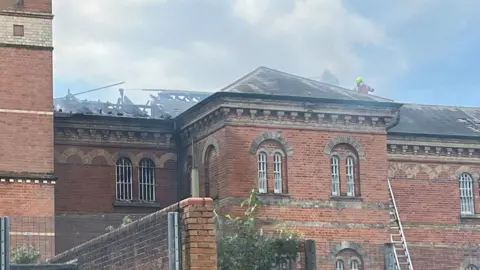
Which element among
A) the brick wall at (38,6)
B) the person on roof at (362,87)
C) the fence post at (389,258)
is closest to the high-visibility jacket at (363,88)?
the person on roof at (362,87)

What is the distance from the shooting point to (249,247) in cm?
2317

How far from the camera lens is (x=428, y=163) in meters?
38.8

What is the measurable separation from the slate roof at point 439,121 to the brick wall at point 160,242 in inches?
963

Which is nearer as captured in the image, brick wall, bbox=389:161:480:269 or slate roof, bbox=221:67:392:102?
slate roof, bbox=221:67:392:102

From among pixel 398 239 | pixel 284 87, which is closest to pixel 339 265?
pixel 398 239

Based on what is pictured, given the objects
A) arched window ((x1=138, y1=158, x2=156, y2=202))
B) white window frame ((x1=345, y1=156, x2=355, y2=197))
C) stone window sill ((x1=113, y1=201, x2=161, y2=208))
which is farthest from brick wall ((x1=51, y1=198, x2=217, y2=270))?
arched window ((x1=138, y1=158, x2=156, y2=202))

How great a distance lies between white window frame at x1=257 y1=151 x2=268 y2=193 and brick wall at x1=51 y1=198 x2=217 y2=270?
60.5ft

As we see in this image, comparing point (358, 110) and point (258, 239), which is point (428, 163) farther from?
point (258, 239)

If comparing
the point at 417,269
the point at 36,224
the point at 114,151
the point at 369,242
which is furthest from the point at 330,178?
the point at 36,224

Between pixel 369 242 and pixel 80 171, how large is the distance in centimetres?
1006

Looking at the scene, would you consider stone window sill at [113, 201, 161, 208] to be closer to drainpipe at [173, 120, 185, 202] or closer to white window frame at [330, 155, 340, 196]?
drainpipe at [173, 120, 185, 202]

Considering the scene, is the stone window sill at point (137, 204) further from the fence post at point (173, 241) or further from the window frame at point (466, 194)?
the fence post at point (173, 241)

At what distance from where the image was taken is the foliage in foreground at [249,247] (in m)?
19.5

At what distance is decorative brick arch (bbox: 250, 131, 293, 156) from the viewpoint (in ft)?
110
